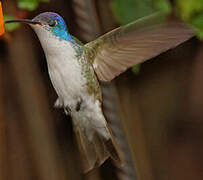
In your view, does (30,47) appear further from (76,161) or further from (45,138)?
(76,161)

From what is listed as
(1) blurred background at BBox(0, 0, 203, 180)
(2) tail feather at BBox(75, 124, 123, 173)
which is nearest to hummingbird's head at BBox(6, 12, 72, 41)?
(1) blurred background at BBox(0, 0, 203, 180)

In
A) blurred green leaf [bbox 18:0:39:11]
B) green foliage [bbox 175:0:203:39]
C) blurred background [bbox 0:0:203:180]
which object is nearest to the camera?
blurred green leaf [bbox 18:0:39:11]

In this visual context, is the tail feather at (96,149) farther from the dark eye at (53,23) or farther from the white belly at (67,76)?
the dark eye at (53,23)

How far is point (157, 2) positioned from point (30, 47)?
Answer: 1.97ft

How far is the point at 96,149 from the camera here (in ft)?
5.22

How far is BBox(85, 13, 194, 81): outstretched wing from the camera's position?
1206 mm

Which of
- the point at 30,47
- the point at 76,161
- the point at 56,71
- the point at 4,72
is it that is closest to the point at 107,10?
the point at 30,47

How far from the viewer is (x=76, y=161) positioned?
2.09m

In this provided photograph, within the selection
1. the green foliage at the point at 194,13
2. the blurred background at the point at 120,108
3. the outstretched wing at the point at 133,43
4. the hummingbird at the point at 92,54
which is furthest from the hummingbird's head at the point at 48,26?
the green foliage at the point at 194,13

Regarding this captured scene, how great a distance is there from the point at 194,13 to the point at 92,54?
0.48m

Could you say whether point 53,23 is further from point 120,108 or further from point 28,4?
point 120,108

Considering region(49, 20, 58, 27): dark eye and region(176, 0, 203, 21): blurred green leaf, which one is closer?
region(49, 20, 58, 27): dark eye

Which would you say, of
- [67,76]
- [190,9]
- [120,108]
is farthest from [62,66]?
[120,108]

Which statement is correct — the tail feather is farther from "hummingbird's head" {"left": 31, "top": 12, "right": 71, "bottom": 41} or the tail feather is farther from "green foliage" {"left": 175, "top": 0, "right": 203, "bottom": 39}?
"green foliage" {"left": 175, "top": 0, "right": 203, "bottom": 39}
